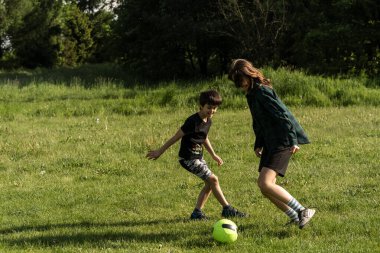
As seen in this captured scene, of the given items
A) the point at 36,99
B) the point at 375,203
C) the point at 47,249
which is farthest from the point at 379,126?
the point at 36,99

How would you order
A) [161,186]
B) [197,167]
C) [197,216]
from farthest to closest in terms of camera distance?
[161,186], [197,216], [197,167]

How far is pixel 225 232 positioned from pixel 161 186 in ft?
10.2

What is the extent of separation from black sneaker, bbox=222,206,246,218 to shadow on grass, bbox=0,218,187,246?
54cm

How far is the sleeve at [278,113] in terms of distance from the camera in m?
5.82

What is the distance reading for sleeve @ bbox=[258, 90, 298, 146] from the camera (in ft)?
19.1

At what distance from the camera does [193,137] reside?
664cm

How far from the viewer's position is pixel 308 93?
682 inches

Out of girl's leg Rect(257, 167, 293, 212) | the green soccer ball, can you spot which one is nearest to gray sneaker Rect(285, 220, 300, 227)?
girl's leg Rect(257, 167, 293, 212)

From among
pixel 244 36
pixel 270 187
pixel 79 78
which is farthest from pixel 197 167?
pixel 79 78

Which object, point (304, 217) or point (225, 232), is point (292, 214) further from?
Result: point (225, 232)

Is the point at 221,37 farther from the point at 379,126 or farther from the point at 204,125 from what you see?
the point at 204,125

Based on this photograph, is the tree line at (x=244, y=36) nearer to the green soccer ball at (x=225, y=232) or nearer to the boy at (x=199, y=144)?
the boy at (x=199, y=144)

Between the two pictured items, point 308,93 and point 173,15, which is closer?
point 308,93

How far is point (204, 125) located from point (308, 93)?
11.3 metres
